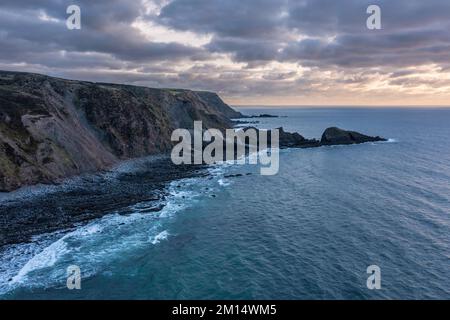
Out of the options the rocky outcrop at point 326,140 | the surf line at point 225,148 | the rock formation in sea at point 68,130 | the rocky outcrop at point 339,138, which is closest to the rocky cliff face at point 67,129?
the rock formation in sea at point 68,130

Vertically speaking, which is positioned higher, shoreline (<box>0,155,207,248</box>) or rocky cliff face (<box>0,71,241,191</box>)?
rocky cliff face (<box>0,71,241,191</box>)

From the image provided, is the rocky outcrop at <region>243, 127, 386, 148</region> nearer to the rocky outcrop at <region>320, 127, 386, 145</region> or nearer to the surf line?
the rocky outcrop at <region>320, 127, 386, 145</region>

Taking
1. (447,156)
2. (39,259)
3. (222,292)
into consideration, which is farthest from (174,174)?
(447,156)

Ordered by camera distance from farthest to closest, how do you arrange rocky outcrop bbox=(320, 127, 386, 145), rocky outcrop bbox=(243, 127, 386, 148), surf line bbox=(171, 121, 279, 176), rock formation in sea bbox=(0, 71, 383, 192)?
rocky outcrop bbox=(320, 127, 386, 145), rocky outcrop bbox=(243, 127, 386, 148), surf line bbox=(171, 121, 279, 176), rock formation in sea bbox=(0, 71, 383, 192)

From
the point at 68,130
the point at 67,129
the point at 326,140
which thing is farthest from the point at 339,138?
the point at 67,129

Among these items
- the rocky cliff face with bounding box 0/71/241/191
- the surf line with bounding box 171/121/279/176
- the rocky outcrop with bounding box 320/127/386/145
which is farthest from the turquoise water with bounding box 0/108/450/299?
the rocky outcrop with bounding box 320/127/386/145
